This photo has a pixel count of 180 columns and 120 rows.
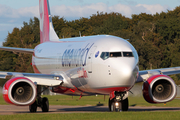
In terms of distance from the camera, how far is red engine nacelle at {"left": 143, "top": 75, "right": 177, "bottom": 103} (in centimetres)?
2195

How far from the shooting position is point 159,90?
73.6 ft

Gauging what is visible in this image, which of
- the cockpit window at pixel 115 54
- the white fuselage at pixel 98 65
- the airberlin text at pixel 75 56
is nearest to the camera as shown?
the white fuselage at pixel 98 65

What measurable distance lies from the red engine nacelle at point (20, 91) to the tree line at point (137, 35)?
47.7m

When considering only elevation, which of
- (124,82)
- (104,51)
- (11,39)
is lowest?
(124,82)

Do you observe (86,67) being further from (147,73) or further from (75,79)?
(147,73)

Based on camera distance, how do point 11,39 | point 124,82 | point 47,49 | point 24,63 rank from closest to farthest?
point 124,82
point 47,49
point 24,63
point 11,39

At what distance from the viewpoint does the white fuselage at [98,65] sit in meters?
18.9

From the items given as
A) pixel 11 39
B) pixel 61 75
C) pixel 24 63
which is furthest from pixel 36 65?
pixel 11 39

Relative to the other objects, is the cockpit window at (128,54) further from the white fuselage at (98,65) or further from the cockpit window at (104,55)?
the cockpit window at (104,55)

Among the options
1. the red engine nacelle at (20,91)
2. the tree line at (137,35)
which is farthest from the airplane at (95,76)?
the tree line at (137,35)

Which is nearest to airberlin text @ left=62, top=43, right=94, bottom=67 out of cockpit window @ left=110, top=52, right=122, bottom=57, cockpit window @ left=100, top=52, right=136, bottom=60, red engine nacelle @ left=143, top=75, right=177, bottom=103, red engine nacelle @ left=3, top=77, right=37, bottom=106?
cockpit window @ left=100, top=52, right=136, bottom=60

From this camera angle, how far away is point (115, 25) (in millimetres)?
111312

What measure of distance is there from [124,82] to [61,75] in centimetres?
735

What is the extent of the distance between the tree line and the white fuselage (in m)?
44.5
